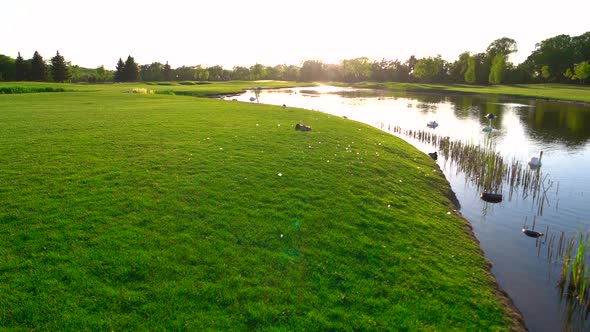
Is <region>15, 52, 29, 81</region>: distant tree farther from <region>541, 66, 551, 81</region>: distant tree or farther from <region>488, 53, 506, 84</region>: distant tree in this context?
<region>541, 66, 551, 81</region>: distant tree

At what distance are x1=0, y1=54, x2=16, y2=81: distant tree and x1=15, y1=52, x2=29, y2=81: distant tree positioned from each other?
57.0 inches

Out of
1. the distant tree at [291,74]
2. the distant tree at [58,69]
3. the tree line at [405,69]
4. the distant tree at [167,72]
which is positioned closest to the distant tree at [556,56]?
the tree line at [405,69]

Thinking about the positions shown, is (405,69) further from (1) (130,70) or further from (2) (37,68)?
(2) (37,68)

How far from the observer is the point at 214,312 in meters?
6.65

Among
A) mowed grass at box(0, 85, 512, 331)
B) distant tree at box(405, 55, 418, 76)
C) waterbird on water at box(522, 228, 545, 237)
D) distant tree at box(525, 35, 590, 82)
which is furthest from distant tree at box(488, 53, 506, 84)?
waterbird on water at box(522, 228, 545, 237)

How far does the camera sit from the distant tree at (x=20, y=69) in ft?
316

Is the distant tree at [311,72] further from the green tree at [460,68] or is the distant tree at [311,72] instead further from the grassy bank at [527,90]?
the green tree at [460,68]

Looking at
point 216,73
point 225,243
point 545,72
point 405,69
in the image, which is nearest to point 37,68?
point 216,73

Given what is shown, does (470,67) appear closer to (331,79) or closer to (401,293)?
(331,79)

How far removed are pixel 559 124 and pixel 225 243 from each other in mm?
41392

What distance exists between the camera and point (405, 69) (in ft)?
477

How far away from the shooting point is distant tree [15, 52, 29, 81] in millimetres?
96250

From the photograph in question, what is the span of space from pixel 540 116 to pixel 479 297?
146 ft

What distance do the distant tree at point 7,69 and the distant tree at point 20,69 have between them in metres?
1.45
